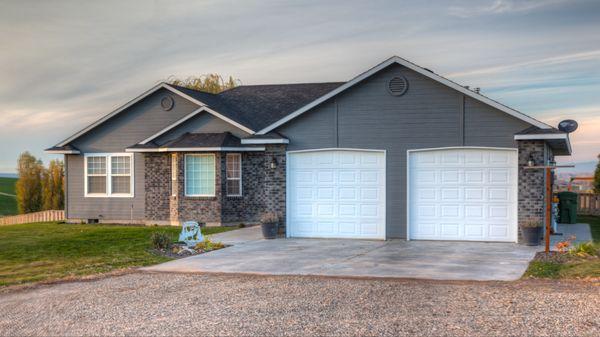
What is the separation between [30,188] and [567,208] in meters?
30.9

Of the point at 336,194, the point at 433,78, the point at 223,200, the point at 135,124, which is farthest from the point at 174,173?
the point at 433,78

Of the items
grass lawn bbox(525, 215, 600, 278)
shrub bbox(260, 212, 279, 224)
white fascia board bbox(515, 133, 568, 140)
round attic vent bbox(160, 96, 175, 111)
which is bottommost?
grass lawn bbox(525, 215, 600, 278)

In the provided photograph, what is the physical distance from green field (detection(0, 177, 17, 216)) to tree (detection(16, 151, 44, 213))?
12.9m

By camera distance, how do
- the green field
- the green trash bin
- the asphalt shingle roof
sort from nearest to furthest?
1. the green trash bin
2. the asphalt shingle roof
3. the green field

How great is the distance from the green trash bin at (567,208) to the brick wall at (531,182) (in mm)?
8519

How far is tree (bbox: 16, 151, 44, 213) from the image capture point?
129 feet

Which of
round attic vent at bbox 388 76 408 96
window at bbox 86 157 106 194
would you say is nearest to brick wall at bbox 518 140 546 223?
round attic vent at bbox 388 76 408 96

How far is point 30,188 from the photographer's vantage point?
39.6m

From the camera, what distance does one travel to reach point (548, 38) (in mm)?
19484

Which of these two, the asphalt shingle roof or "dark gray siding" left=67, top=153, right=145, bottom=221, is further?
"dark gray siding" left=67, top=153, right=145, bottom=221

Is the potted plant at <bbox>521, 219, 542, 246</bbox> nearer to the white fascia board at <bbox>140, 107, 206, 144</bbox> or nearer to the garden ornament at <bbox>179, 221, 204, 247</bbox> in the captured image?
the garden ornament at <bbox>179, 221, 204, 247</bbox>

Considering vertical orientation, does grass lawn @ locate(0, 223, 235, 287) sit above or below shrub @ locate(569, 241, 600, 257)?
below

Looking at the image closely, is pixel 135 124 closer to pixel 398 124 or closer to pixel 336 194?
pixel 336 194

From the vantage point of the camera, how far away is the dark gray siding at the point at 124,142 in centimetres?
2572
